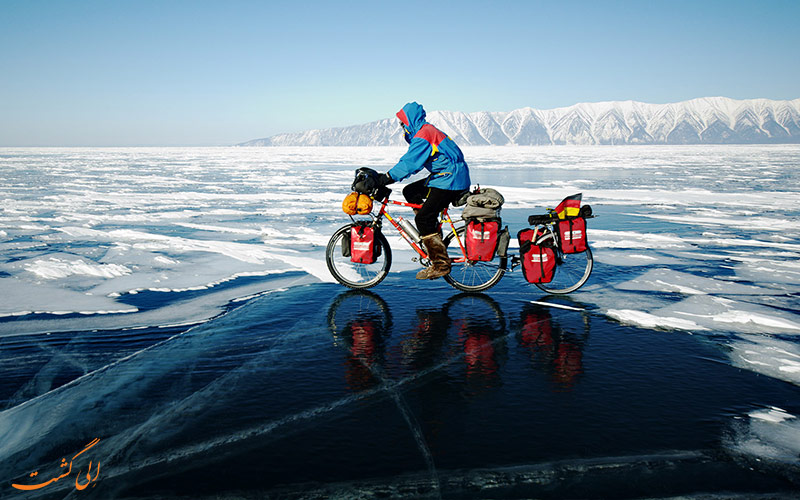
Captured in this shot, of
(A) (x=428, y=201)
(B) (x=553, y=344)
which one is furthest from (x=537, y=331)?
(A) (x=428, y=201)

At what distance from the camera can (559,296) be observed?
19.6 ft

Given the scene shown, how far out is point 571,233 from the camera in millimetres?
5699

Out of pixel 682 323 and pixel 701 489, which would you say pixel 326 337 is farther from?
pixel 682 323

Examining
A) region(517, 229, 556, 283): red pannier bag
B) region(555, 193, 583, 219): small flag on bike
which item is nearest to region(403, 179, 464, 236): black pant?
region(517, 229, 556, 283): red pannier bag

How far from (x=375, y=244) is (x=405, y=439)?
11.4ft

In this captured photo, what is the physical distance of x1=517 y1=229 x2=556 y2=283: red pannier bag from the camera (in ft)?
19.1

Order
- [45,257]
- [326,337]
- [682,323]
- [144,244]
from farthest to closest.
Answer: [144,244], [45,257], [682,323], [326,337]

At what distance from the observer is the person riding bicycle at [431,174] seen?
5.46 metres

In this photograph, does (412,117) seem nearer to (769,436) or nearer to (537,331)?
(537,331)

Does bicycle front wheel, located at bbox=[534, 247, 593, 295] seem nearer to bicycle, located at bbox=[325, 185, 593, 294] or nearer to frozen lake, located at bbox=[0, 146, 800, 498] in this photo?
bicycle, located at bbox=[325, 185, 593, 294]

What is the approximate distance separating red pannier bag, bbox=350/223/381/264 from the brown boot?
0.61 meters

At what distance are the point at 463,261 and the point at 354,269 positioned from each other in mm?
1501

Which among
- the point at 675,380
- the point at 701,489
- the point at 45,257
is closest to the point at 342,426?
the point at 701,489

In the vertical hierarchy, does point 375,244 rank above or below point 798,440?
above
